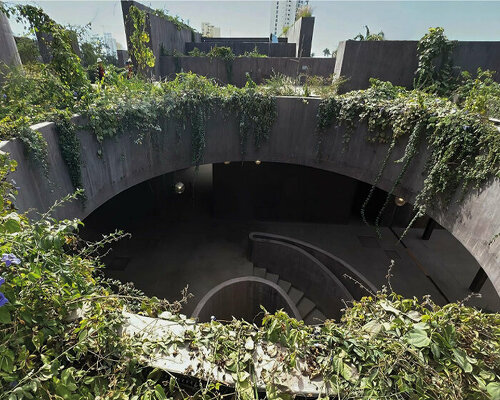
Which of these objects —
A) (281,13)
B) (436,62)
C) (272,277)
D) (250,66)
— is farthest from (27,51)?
(281,13)

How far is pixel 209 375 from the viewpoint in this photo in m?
1.71

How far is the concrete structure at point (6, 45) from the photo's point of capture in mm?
4705

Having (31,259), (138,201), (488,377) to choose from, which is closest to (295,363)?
(488,377)

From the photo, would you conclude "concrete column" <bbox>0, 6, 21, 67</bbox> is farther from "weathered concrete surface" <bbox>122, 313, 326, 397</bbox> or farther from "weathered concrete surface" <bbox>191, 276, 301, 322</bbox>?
"weathered concrete surface" <bbox>191, 276, 301, 322</bbox>

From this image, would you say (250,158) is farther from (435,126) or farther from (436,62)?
(436,62)

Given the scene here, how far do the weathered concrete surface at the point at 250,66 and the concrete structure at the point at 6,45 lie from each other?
7.73 m

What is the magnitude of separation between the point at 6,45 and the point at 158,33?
8534 millimetres

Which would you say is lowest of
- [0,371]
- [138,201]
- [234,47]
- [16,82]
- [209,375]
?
[138,201]

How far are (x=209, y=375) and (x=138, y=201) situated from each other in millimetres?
9443

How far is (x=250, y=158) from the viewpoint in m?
7.55

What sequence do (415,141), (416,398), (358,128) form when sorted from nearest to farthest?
(416,398), (415,141), (358,128)

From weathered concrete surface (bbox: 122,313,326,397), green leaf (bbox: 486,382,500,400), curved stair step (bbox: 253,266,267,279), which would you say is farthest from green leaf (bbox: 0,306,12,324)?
curved stair step (bbox: 253,266,267,279)

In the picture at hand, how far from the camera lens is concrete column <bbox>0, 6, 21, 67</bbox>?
4703 millimetres

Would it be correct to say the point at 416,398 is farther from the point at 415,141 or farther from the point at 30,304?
the point at 415,141
